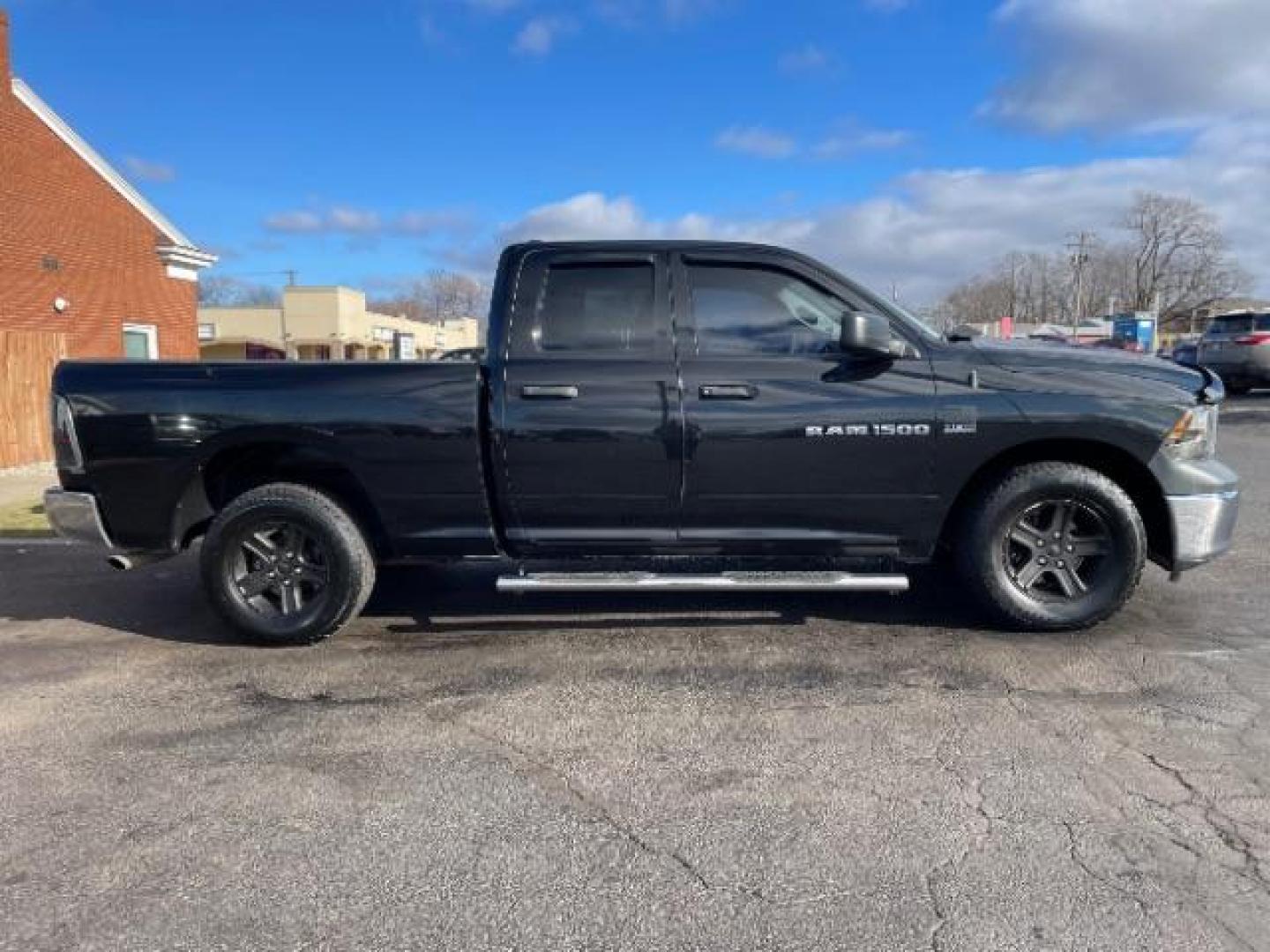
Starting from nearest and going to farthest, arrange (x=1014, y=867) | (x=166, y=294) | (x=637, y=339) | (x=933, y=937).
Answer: (x=933, y=937) → (x=1014, y=867) → (x=637, y=339) → (x=166, y=294)

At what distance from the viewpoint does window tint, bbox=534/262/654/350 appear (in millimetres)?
4844

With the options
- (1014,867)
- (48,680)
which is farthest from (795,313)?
(48,680)

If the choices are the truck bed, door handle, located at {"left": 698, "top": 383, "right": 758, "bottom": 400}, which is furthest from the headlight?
the truck bed

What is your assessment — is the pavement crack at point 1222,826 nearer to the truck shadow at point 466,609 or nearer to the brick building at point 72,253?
the truck shadow at point 466,609

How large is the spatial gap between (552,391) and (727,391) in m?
0.88

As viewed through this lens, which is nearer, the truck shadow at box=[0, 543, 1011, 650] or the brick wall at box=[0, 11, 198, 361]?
the truck shadow at box=[0, 543, 1011, 650]

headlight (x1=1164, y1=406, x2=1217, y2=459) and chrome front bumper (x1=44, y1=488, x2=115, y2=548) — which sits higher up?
headlight (x1=1164, y1=406, x2=1217, y2=459)

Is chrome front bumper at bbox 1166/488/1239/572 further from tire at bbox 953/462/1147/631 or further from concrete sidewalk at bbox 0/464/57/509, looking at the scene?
concrete sidewalk at bbox 0/464/57/509

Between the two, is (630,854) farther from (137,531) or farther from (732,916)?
(137,531)

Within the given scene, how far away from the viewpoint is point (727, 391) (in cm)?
468

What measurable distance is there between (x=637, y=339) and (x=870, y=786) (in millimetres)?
2508

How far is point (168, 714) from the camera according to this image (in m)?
4.05

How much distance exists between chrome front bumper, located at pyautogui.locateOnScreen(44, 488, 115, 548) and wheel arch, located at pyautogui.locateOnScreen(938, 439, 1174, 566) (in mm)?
4417

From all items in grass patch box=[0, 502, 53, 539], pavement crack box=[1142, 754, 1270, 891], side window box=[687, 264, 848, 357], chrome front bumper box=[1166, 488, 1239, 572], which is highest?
side window box=[687, 264, 848, 357]
